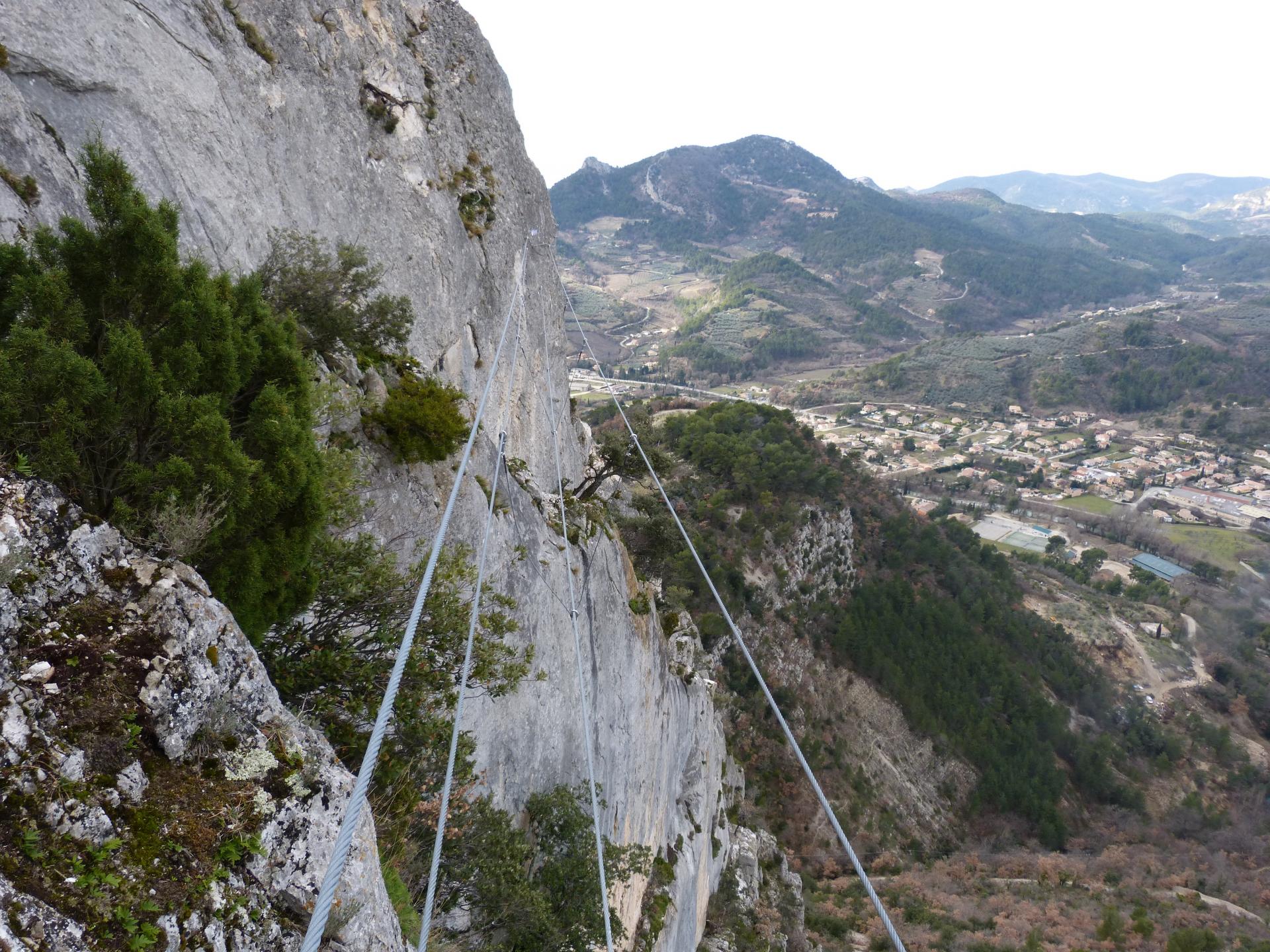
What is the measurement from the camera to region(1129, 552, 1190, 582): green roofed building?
278ft

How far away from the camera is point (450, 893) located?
303 inches

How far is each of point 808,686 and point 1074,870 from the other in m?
18.9

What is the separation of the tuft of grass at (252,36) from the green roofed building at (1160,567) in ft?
346

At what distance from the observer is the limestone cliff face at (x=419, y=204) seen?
29.2 ft

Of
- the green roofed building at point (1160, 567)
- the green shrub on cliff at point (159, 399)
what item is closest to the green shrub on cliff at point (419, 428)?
the green shrub on cliff at point (159, 399)

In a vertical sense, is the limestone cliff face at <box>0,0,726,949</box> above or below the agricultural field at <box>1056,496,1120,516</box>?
above

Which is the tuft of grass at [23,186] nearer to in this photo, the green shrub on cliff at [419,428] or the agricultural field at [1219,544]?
the green shrub on cliff at [419,428]

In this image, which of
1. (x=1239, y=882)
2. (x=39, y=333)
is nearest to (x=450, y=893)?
(x=39, y=333)

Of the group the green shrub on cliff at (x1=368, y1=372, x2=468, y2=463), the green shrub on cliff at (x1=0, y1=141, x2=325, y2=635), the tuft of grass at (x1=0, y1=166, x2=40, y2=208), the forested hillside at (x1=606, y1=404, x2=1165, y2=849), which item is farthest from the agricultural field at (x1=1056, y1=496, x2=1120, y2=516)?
the tuft of grass at (x1=0, y1=166, x2=40, y2=208)

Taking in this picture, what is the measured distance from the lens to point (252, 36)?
41.8 feet

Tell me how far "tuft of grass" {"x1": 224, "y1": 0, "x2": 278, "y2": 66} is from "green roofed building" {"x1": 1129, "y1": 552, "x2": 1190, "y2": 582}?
346ft

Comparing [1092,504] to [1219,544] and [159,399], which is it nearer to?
[1219,544]

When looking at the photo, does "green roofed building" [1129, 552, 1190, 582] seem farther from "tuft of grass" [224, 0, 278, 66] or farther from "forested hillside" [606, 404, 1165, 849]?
"tuft of grass" [224, 0, 278, 66]

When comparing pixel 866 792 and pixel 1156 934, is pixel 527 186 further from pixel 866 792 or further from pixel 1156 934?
pixel 1156 934
